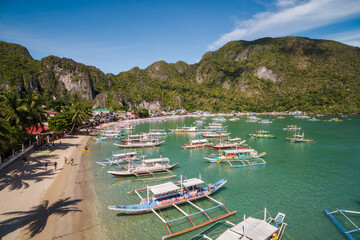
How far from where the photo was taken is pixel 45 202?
2105 centimetres

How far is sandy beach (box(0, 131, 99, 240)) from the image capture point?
54.2ft

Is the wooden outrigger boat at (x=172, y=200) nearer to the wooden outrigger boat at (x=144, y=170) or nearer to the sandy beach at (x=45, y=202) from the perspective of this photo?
the sandy beach at (x=45, y=202)

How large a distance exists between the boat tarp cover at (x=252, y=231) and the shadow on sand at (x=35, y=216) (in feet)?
52.1

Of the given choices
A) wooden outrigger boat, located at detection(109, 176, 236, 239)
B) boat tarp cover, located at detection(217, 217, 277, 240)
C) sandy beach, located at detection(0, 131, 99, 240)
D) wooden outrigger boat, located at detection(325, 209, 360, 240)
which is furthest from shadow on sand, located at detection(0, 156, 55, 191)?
wooden outrigger boat, located at detection(325, 209, 360, 240)

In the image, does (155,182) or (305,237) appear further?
(155,182)

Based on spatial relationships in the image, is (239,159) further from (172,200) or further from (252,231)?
(252,231)

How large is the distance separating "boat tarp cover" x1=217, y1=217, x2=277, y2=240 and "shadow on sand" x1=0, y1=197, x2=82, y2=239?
1588 cm

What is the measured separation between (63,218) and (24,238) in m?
3.36

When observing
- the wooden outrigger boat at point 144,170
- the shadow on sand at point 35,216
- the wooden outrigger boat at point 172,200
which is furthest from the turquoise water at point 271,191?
the shadow on sand at point 35,216

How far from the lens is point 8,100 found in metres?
35.4

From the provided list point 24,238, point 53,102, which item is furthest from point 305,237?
point 53,102

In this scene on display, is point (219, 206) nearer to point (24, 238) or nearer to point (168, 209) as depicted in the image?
point (168, 209)

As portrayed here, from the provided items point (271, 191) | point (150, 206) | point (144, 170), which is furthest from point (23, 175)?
point (271, 191)

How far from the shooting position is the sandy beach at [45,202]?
16531 mm
